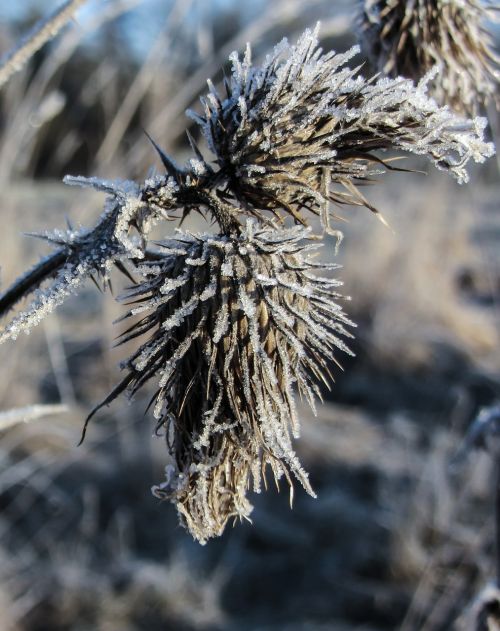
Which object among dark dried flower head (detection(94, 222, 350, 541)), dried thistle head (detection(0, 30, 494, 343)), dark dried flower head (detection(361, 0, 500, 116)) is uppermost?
dark dried flower head (detection(361, 0, 500, 116))

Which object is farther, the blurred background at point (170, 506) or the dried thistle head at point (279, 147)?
the blurred background at point (170, 506)

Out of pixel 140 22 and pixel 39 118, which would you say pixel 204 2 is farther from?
pixel 140 22

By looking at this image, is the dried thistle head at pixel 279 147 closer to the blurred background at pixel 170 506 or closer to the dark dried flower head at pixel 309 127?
the dark dried flower head at pixel 309 127

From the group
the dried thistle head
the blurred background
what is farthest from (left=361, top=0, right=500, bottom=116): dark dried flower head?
the blurred background

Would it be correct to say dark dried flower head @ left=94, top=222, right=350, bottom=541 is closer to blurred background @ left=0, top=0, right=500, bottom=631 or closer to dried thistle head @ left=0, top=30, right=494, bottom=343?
dried thistle head @ left=0, top=30, right=494, bottom=343

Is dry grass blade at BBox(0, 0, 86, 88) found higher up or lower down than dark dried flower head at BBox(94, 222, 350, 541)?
higher up

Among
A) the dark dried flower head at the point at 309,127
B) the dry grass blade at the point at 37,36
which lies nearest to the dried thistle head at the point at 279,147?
the dark dried flower head at the point at 309,127

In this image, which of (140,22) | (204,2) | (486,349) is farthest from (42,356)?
(140,22)

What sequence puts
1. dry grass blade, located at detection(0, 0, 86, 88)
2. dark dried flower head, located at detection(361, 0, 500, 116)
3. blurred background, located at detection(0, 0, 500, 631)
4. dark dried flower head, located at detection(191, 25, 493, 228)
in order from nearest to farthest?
dark dried flower head, located at detection(191, 25, 493, 228)
dry grass blade, located at detection(0, 0, 86, 88)
dark dried flower head, located at detection(361, 0, 500, 116)
blurred background, located at detection(0, 0, 500, 631)
